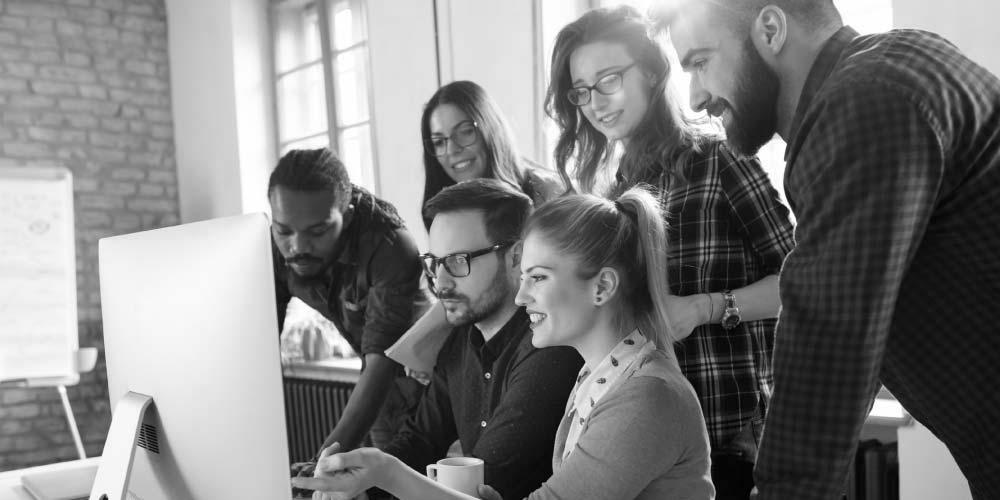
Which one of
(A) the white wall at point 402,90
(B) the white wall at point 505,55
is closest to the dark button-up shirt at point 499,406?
(B) the white wall at point 505,55

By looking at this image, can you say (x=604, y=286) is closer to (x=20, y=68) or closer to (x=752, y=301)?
(x=752, y=301)

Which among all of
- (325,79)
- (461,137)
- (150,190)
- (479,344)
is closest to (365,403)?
(479,344)

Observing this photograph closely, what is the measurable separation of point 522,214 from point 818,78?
839 millimetres

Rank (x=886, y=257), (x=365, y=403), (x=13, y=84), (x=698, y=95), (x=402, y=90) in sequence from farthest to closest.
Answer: (x=13, y=84) → (x=402, y=90) → (x=365, y=403) → (x=698, y=95) → (x=886, y=257)

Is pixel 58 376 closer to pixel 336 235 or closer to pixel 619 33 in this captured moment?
pixel 336 235

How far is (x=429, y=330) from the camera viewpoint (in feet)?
6.15

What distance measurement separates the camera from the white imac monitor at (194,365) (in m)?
0.93

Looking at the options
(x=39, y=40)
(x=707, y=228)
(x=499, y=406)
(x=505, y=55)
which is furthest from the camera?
(x=39, y=40)

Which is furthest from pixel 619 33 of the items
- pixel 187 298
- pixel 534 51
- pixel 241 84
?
pixel 241 84

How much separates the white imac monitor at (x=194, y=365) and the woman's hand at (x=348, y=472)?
0.45 ft

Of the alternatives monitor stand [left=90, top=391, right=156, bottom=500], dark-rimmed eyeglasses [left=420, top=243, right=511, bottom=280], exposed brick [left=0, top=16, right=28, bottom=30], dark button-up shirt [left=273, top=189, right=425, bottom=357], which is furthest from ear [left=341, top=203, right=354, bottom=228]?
exposed brick [left=0, top=16, right=28, bottom=30]

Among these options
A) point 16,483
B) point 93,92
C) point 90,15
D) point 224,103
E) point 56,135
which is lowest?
point 16,483

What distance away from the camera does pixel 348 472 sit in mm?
1129

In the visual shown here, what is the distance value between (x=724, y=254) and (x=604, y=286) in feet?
1.20
